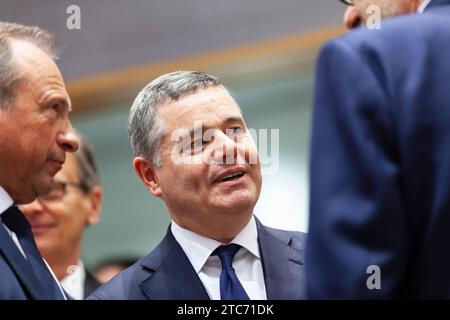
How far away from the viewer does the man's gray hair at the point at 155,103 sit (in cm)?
216

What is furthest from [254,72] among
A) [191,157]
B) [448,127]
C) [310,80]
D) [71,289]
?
[448,127]

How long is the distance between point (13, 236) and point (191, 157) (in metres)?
0.45

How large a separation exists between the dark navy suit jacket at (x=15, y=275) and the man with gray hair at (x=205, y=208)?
140 millimetres

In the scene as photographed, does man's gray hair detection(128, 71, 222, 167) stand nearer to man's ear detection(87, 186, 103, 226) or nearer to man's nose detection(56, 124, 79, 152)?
man's nose detection(56, 124, 79, 152)

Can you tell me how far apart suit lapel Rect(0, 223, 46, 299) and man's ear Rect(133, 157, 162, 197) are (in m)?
0.38

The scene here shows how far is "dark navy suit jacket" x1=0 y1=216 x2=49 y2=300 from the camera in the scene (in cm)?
188

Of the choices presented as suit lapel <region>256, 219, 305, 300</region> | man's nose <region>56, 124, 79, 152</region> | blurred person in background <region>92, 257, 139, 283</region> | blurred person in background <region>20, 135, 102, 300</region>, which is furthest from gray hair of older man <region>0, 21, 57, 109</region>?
blurred person in background <region>92, 257, 139, 283</region>

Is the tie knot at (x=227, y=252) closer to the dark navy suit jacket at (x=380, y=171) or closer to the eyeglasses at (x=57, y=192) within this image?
the dark navy suit jacket at (x=380, y=171)

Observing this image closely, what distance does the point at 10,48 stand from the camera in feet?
7.08

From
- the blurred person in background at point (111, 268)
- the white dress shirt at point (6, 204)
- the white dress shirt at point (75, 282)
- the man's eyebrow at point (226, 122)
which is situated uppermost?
the man's eyebrow at point (226, 122)

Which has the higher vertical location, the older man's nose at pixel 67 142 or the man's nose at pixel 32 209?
the older man's nose at pixel 67 142

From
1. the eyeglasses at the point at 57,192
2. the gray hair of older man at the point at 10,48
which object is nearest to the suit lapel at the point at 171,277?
the gray hair of older man at the point at 10,48

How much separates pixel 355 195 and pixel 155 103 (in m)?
0.81

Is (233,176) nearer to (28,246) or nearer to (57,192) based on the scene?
(28,246)
